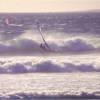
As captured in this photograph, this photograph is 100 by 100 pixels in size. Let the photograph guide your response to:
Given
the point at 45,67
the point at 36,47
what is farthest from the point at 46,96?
the point at 36,47

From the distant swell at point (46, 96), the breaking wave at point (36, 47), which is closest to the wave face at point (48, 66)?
the distant swell at point (46, 96)

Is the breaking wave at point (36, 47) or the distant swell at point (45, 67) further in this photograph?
the breaking wave at point (36, 47)

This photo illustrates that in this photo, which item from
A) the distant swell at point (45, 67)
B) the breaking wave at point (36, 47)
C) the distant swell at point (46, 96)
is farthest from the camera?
the breaking wave at point (36, 47)

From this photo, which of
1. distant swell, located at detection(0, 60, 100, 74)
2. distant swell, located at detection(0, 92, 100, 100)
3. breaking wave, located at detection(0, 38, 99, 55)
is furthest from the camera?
breaking wave, located at detection(0, 38, 99, 55)

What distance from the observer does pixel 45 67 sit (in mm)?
12688

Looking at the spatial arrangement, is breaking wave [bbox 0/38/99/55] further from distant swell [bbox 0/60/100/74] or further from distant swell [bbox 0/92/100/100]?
distant swell [bbox 0/92/100/100]

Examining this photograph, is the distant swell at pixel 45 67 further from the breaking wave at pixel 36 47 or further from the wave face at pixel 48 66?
the breaking wave at pixel 36 47

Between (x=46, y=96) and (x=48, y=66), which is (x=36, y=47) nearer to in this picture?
(x=48, y=66)

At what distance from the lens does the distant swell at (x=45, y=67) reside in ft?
39.9

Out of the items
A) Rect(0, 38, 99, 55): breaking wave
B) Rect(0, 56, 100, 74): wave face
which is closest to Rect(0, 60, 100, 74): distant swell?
Rect(0, 56, 100, 74): wave face

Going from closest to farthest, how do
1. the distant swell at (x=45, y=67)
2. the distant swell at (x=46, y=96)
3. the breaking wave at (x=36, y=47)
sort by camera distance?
the distant swell at (x=46, y=96) → the distant swell at (x=45, y=67) → the breaking wave at (x=36, y=47)

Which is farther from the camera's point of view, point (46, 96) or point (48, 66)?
point (48, 66)

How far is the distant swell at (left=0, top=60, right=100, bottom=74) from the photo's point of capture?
12164mm

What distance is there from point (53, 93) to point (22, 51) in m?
9.52
